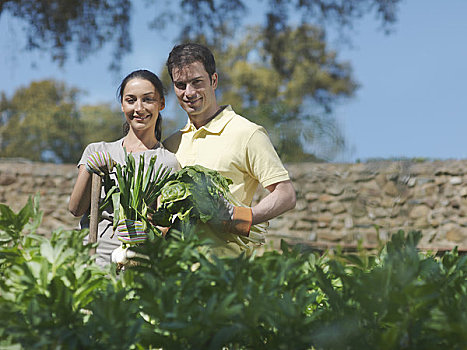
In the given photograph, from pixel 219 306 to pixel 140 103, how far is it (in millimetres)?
1401

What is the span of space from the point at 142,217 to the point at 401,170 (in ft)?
30.7

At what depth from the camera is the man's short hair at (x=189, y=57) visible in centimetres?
214

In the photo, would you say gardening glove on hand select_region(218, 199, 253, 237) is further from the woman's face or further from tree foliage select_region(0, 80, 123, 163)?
tree foliage select_region(0, 80, 123, 163)

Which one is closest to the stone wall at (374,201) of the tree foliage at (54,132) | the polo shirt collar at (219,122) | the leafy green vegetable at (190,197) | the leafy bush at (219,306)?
the tree foliage at (54,132)

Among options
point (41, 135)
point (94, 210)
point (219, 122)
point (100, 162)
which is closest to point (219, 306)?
point (94, 210)

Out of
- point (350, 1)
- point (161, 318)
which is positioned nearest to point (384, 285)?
point (161, 318)

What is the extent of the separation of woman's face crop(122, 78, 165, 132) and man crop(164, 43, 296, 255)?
0.12 metres

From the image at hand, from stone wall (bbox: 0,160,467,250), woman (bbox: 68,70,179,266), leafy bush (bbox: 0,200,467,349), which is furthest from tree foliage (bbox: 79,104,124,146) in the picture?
leafy bush (bbox: 0,200,467,349)

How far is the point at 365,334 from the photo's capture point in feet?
3.25

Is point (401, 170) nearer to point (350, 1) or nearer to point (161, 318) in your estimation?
point (350, 1)

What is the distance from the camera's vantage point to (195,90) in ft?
7.02

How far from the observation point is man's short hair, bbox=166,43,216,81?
214cm

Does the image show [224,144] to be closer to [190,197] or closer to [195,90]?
[195,90]

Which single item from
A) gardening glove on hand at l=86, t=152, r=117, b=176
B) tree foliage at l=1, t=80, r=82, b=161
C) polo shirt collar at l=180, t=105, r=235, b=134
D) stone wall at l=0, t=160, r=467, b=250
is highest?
tree foliage at l=1, t=80, r=82, b=161
